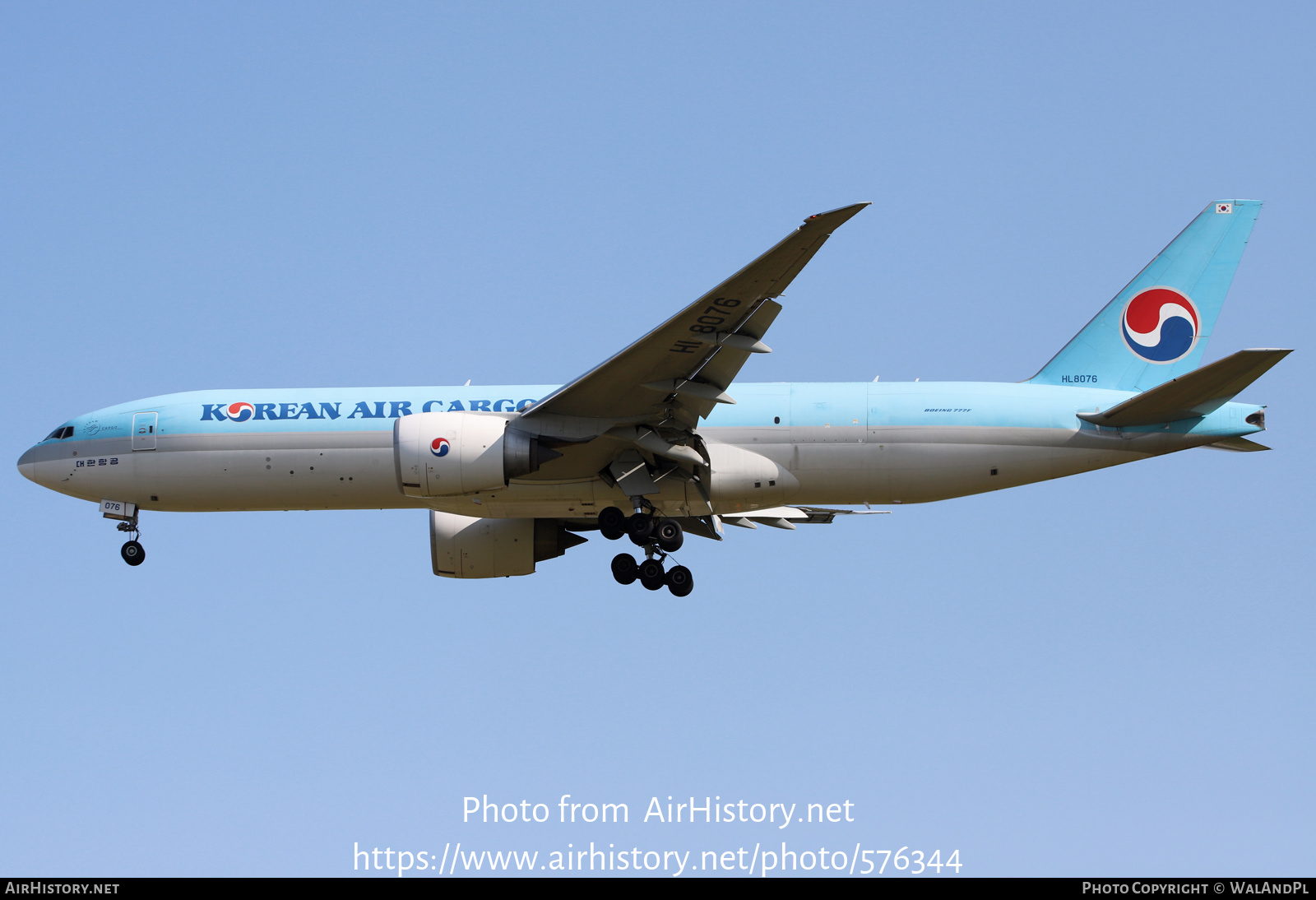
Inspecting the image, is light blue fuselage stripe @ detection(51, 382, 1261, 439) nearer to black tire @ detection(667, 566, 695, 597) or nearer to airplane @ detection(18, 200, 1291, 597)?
airplane @ detection(18, 200, 1291, 597)

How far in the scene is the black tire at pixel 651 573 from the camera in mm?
24109

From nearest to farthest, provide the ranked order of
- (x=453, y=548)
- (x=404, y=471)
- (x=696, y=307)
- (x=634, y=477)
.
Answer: (x=696, y=307), (x=404, y=471), (x=634, y=477), (x=453, y=548)

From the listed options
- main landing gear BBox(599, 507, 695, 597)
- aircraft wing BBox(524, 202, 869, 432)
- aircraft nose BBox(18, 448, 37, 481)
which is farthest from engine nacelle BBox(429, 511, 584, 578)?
aircraft nose BBox(18, 448, 37, 481)

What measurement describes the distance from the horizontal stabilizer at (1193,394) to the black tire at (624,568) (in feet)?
26.4

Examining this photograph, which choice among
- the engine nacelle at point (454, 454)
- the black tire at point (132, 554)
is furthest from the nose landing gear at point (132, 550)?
the engine nacelle at point (454, 454)

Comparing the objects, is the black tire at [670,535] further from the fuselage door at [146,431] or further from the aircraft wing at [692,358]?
the fuselage door at [146,431]

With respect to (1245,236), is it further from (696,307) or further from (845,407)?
(696,307)

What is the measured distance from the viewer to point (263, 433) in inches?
955

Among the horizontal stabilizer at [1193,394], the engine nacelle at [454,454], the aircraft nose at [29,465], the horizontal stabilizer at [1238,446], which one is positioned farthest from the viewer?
the aircraft nose at [29,465]

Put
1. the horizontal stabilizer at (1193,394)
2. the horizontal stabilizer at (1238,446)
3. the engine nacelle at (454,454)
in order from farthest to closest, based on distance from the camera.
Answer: the horizontal stabilizer at (1238,446) → the engine nacelle at (454,454) → the horizontal stabilizer at (1193,394)

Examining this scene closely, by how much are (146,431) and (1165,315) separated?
18.6 meters

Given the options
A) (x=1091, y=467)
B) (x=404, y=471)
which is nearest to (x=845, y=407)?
(x=1091, y=467)

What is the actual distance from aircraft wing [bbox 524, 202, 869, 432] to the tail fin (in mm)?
6595

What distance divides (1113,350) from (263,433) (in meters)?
15.3
